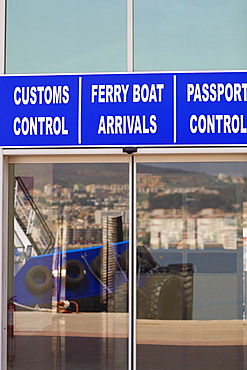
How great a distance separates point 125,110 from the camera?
281 inches

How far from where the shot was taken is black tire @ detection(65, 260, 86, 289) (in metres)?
7.41

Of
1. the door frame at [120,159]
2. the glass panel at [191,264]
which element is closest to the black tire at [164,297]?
the glass panel at [191,264]

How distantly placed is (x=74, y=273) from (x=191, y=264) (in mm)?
1309

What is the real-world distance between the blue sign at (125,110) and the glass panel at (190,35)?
0.21 m

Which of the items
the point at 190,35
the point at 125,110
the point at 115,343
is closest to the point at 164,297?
the point at 115,343

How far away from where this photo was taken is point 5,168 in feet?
24.5

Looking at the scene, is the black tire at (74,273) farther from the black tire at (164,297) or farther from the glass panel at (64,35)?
the glass panel at (64,35)

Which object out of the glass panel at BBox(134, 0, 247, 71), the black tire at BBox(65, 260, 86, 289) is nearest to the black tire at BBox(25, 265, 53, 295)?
the black tire at BBox(65, 260, 86, 289)

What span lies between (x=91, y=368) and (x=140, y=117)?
280 cm

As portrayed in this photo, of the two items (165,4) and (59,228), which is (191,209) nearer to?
(59,228)

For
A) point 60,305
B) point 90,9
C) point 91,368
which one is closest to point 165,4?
point 90,9

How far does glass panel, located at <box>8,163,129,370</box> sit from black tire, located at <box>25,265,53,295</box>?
11 millimetres

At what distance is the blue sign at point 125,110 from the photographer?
706cm

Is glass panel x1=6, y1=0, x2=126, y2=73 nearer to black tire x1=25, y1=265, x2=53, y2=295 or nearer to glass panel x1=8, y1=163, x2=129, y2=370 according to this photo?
glass panel x1=8, y1=163, x2=129, y2=370
